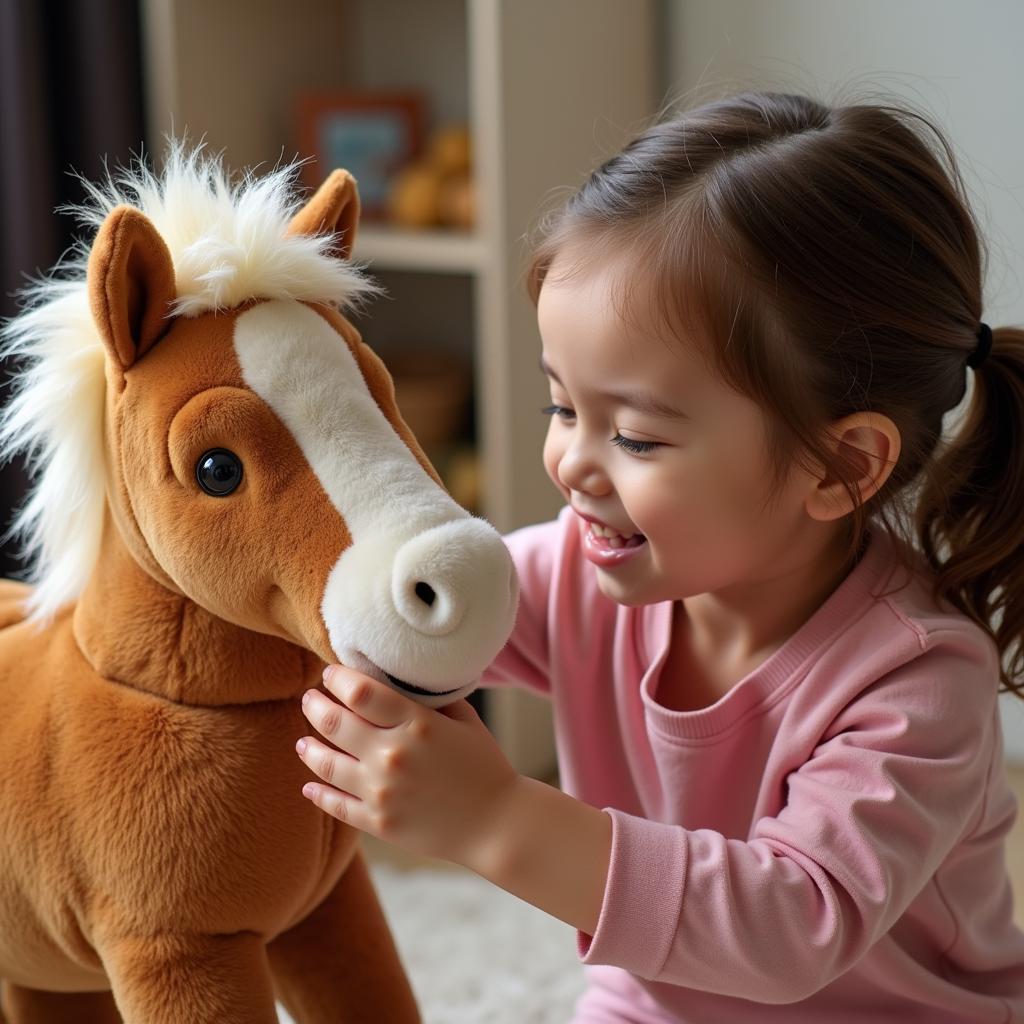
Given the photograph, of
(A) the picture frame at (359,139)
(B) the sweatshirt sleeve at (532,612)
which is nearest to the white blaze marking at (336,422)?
(B) the sweatshirt sleeve at (532,612)

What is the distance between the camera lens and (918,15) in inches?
56.7

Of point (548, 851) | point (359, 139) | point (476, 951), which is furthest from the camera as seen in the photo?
point (359, 139)

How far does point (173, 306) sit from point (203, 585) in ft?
0.43

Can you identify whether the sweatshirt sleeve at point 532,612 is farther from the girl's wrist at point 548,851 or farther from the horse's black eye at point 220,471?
the horse's black eye at point 220,471

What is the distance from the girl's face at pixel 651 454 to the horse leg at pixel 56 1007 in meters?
0.38

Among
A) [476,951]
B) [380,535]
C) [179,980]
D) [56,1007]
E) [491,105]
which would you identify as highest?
[491,105]

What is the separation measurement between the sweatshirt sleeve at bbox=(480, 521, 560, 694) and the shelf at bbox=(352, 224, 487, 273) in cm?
61

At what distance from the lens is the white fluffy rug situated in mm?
1194

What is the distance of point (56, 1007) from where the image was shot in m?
0.76

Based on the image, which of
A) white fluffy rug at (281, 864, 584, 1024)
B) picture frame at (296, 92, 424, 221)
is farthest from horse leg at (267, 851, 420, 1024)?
picture frame at (296, 92, 424, 221)

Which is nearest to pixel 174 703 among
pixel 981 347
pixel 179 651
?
pixel 179 651

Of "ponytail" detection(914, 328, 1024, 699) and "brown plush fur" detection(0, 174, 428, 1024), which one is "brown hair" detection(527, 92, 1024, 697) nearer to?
"ponytail" detection(914, 328, 1024, 699)

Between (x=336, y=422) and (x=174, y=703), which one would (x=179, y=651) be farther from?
(x=336, y=422)

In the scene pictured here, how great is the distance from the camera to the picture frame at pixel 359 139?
171cm
